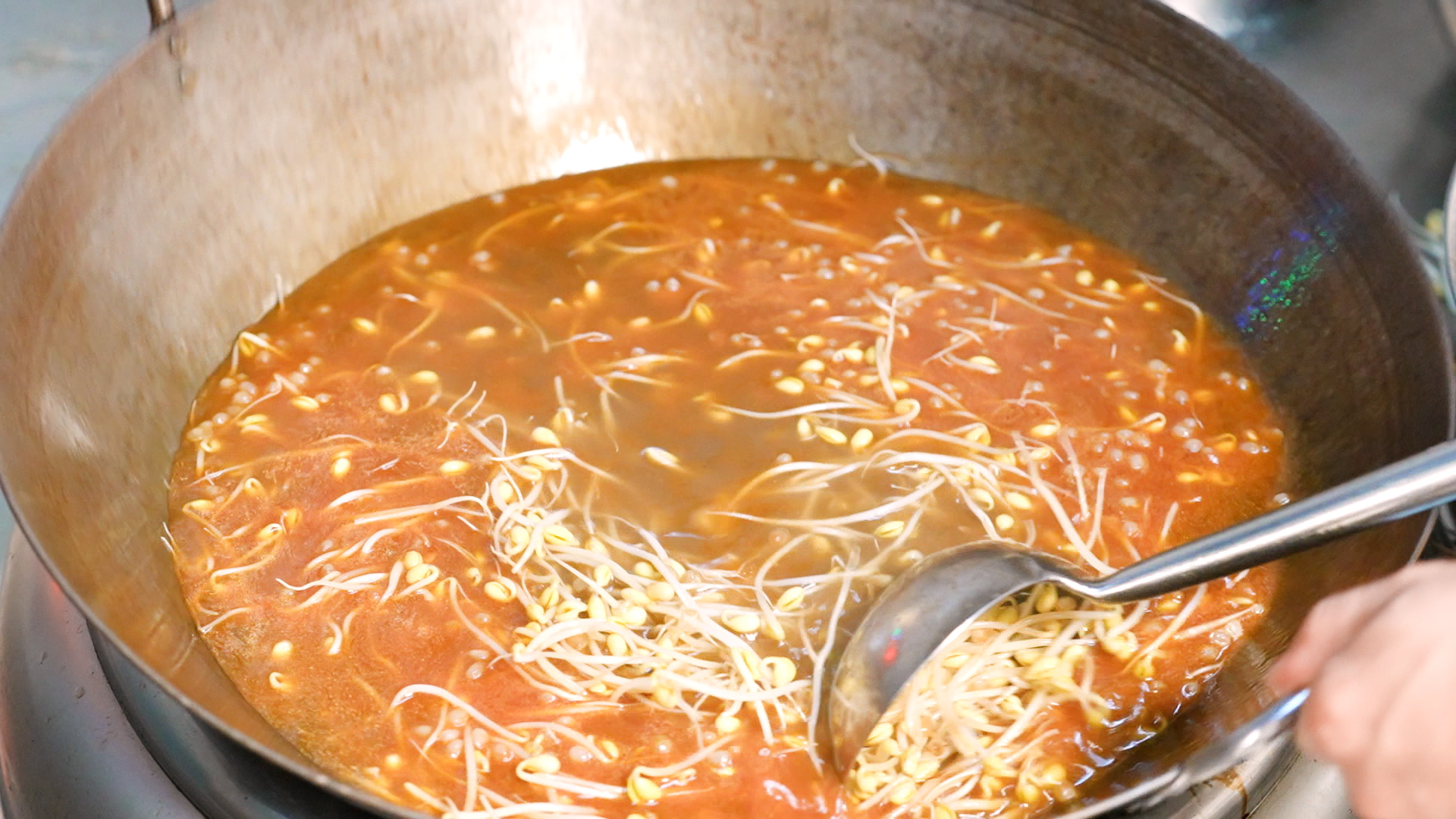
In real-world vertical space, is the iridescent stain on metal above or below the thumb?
above

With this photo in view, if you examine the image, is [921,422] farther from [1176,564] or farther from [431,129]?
[431,129]

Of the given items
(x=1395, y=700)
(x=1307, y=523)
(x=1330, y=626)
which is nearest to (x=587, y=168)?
(x=1307, y=523)

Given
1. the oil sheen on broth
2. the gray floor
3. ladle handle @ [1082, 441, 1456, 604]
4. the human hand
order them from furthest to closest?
the gray floor → the oil sheen on broth → ladle handle @ [1082, 441, 1456, 604] → the human hand

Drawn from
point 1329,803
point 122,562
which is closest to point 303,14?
point 122,562

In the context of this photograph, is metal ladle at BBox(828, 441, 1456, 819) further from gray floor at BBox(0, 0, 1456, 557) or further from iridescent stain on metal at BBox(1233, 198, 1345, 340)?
gray floor at BBox(0, 0, 1456, 557)

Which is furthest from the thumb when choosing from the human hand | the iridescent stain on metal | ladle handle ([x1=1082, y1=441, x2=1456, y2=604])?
the iridescent stain on metal

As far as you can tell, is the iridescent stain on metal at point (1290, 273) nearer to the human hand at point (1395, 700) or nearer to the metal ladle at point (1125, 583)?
the metal ladle at point (1125, 583)
